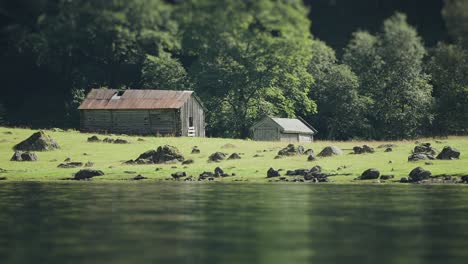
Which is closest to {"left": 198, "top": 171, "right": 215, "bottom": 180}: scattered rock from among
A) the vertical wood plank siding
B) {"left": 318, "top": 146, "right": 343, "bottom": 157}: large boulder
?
{"left": 318, "top": 146, "right": 343, "bottom": 157}: large boulder

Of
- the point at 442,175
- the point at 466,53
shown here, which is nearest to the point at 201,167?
the point at 442,175

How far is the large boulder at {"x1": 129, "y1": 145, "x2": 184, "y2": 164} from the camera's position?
6169cm

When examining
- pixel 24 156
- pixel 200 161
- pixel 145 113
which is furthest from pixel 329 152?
pixel 145 113

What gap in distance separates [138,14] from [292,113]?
55.1 metres

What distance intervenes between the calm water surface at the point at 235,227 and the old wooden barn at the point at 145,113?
180 ft

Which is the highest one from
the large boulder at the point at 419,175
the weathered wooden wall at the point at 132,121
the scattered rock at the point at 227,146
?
the weathered wooden wall at the point at 132,121

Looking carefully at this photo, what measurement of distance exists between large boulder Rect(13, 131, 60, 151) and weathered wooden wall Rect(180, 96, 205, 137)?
2373cm

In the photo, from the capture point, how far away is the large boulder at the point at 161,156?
61688 millimetres

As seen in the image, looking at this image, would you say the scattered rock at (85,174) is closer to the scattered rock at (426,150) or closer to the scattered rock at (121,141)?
the scattered rock at (121,141)

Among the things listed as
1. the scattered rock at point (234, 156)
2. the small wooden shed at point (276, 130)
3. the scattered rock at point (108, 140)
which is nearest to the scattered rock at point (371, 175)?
the scattered rock at point (234, 156)

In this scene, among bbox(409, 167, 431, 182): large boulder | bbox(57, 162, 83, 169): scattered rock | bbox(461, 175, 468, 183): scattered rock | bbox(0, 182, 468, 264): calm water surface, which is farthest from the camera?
bbox(57, 162, 83, 169): scattered rock

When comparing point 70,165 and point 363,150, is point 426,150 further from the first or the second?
point 70,165

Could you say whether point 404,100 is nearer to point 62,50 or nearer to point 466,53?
point 466,53

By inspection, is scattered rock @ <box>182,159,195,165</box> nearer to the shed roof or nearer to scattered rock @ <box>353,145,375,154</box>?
scattered rock @ <box>353,145,375,154</box>
